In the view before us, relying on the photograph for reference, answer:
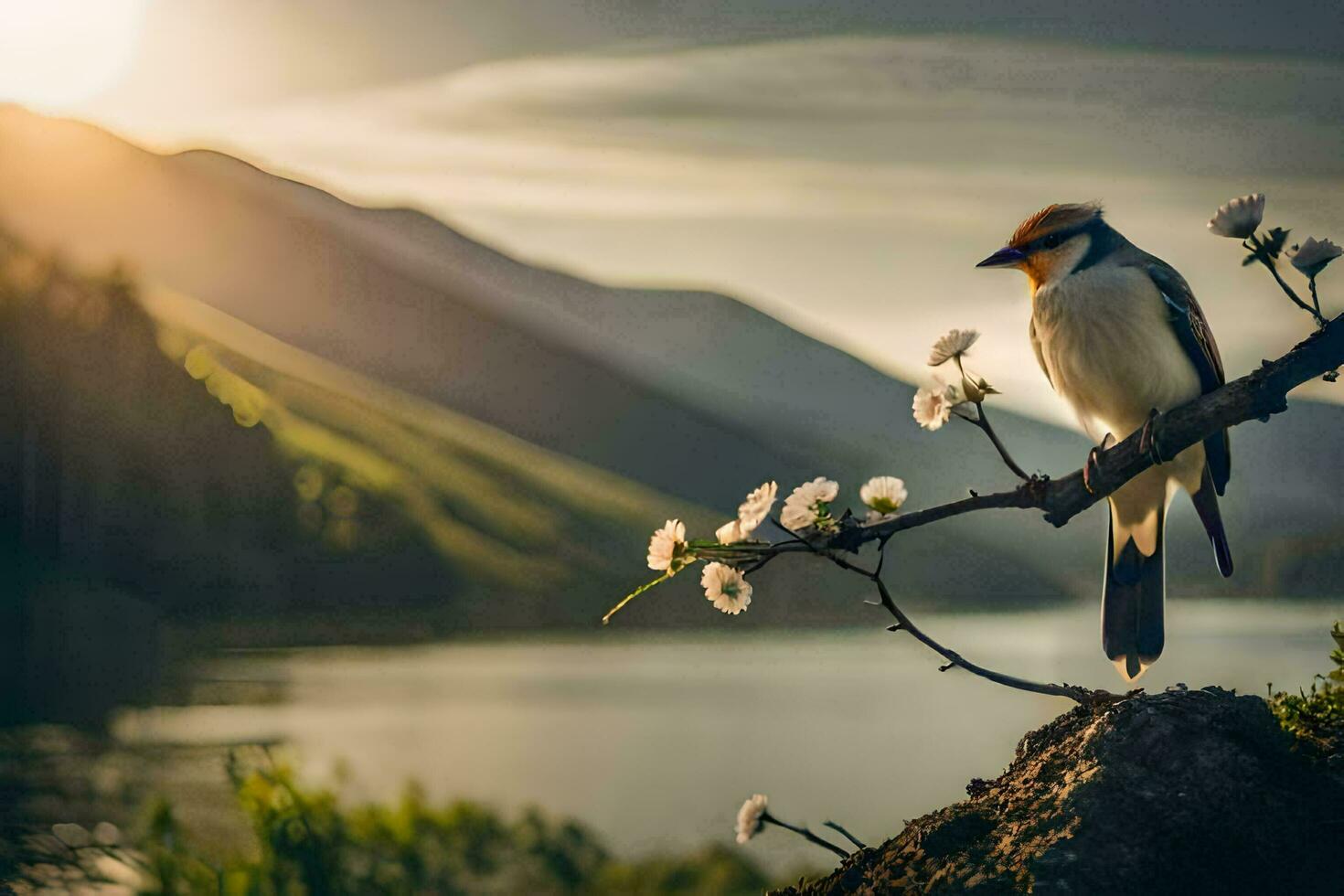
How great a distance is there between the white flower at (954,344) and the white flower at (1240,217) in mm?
548

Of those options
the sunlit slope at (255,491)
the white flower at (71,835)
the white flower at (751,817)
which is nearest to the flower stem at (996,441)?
the white flower at (751,817)

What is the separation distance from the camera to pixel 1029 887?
7.16 feet

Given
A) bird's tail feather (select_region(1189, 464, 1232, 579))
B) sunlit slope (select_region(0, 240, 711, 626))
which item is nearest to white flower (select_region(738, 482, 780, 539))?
bird's tail feather (select_region(1189, 464, 1232, 579))

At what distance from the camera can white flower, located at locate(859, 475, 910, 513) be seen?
8.48 feet

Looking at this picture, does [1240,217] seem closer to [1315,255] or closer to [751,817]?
[1315,255]

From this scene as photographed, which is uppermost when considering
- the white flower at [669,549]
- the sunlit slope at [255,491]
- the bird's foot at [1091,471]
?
the sunlit slope at [255,491]

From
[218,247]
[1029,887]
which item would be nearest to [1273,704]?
[1029,887]

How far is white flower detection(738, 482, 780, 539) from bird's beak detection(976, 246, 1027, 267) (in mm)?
1037

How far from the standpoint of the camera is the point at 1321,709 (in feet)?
8.11

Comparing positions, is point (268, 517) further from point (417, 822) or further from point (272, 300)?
point (417, 822)

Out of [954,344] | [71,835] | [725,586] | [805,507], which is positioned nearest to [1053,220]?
[954,344]

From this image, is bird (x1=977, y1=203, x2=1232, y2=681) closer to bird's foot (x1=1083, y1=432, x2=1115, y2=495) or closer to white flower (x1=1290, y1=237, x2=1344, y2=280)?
bird's foot (x1=1083, y1=432, x2=1115, y2=495)

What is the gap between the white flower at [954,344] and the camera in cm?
262

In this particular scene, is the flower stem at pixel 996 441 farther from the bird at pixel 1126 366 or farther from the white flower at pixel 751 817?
the white flower at pixel 751 817
